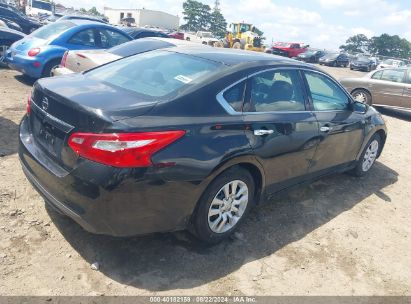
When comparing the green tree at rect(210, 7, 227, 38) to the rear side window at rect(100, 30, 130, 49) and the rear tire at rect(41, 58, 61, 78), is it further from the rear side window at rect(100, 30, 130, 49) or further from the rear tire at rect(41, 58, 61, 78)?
the rear tire at rect(41, 58, 61, 78)

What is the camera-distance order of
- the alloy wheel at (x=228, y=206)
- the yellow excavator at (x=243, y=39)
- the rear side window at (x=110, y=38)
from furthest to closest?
1. the yellow excavator at (x=243, y=39)
2. the rear side window at (x=110, y=38)
3. the alloy wheel at (x=228, y=206)

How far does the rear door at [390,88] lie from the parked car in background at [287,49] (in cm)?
2397

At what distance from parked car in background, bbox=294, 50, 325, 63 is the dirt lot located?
31391 mm

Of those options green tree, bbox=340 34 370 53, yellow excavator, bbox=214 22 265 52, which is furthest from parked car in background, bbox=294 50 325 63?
green tree, bbox=340 34 370 53

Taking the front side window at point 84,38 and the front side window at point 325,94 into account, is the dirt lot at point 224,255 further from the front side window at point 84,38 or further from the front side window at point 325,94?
the front side window at point 84,38

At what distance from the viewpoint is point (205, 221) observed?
3.12 m

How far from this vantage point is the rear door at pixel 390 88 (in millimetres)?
10734

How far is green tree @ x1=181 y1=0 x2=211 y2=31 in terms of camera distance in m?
96.0

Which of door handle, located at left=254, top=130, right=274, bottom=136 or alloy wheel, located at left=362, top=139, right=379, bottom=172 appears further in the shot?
alloy wheel, located at left=362, top=139, right=379, bottom=172

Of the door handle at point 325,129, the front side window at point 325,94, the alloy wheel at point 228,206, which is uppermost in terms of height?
the front side window at point 325,94

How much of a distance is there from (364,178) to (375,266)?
7.73ft

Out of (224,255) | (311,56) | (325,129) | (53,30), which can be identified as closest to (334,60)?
(311,56)

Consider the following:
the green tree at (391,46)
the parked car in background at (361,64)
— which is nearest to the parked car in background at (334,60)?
the parked car in background at (361,64)

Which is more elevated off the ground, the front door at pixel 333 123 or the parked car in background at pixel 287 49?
the front door at pixel 333 123
